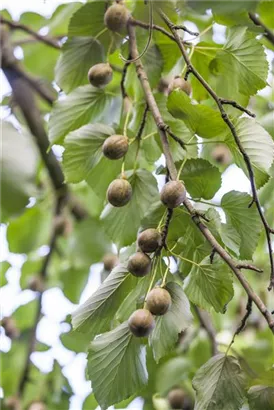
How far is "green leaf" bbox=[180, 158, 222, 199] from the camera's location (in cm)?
78

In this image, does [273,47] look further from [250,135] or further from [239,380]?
[239,380]

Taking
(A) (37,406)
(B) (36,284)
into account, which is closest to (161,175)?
(A) (37,406)

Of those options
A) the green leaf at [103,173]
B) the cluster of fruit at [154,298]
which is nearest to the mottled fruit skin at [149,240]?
the cluster of fruit at [154,298]

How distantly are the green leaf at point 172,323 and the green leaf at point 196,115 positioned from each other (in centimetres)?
16

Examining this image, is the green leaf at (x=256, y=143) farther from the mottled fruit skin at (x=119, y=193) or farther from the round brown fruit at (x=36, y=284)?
the round brown fruit at (x=36, y=284)

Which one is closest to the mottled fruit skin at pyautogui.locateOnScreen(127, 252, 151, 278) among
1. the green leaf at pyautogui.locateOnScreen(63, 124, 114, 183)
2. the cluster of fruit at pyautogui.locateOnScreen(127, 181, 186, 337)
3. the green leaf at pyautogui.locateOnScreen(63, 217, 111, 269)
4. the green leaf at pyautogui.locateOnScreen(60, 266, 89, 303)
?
the cluster of fruit at pyautogui.locateOnScreen(127, 181, 186, 337)

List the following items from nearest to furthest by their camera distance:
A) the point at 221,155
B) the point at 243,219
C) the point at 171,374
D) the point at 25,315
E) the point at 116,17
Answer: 1. the point at 243,219
2. the point at 116,17
3. the point at 171,374
4. the point at 221,155
5. the point at 25,315

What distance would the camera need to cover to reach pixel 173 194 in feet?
2.22

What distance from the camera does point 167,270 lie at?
72 centimetres

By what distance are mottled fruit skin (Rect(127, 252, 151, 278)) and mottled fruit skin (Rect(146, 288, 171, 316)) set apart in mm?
28

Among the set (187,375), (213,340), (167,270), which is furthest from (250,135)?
(187,375)

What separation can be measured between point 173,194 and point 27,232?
1065mm

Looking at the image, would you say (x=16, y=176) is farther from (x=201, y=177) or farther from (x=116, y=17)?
(x=116, y=17)

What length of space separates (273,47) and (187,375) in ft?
2.00
